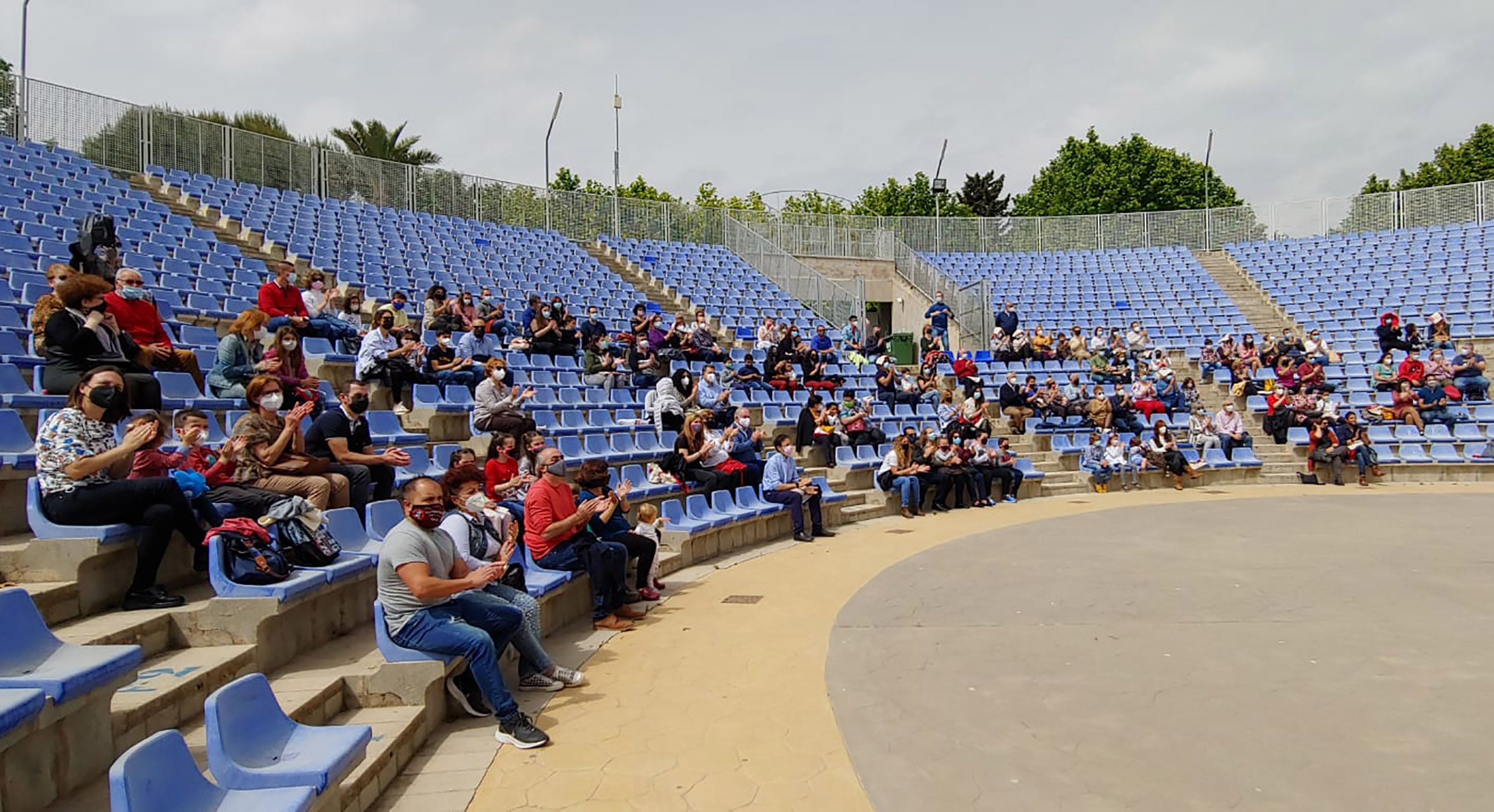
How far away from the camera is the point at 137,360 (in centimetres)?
694

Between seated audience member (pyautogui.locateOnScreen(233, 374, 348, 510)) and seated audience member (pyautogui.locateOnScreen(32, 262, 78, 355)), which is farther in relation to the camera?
seated audience member (pyautogui.locateOnScreen(32, 262, 78, 355))

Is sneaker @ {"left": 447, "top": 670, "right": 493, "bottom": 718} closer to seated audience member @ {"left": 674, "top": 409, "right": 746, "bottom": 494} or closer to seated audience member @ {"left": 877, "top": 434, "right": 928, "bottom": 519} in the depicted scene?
seated audience member @ {"left": 674, "top": 409, "right": 746, "bottom": 494}

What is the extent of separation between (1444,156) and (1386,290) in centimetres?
3035

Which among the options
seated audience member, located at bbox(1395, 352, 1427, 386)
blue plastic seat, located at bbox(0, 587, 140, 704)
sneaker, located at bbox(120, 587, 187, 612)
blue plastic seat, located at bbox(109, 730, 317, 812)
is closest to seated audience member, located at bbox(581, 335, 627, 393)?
sneaker, located at bbox(120, 587, 187, 612)

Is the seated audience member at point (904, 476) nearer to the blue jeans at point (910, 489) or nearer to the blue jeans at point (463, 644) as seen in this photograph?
the blue jeans at point (910, 489)

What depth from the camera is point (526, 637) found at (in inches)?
210

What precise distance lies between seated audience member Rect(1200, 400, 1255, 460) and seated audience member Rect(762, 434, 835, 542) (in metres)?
9.44

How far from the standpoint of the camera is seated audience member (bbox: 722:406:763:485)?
1131 cm

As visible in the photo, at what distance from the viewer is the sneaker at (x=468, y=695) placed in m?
4.95

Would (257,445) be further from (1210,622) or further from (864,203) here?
(864,203)

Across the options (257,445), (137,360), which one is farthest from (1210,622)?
(137,360)

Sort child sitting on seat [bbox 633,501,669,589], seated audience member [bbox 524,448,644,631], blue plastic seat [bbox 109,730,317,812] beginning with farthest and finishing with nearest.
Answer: child sitting on seat [bbox 633,501,669,589] < seated audience member [bbox 524,448,644,631] < blue plastic seat [bbox 109,730,317,812]

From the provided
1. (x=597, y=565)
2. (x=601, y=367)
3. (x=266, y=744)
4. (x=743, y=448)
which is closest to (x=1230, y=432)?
(x=743, y=448)

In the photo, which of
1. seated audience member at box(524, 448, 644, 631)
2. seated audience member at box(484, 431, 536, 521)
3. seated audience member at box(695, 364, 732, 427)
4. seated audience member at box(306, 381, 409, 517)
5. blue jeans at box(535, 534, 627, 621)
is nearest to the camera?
seated audience member at box(306, 381, 409, 517)
